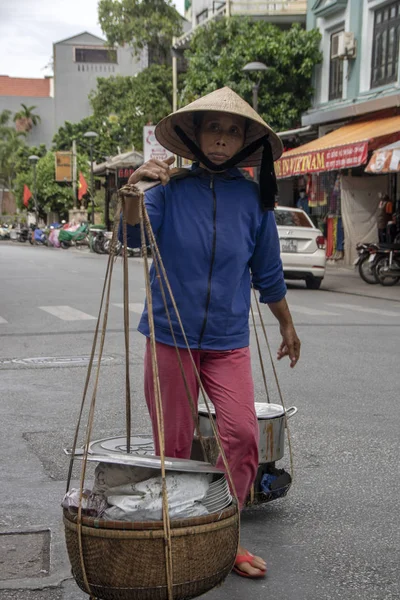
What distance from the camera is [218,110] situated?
3377 millimetres

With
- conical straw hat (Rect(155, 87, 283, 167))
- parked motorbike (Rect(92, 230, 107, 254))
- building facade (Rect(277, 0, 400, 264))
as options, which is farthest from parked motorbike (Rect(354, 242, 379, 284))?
parked motorbike (Rect(92, 230, 107, 254))

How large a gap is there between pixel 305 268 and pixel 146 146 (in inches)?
586

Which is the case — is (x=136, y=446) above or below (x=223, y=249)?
below

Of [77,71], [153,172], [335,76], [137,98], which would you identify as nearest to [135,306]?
[153,172]

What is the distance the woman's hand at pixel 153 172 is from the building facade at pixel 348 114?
17.1 m

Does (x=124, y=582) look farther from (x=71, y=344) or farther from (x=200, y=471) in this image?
(x=71, y=344)

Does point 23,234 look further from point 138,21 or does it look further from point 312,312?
point 312,312

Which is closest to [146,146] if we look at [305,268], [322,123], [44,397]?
[322,123]

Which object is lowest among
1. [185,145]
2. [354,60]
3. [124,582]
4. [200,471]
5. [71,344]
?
[71,344]

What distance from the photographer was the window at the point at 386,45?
2228 centimetres

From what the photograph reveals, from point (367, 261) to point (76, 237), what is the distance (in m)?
25.0

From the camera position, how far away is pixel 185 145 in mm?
3635

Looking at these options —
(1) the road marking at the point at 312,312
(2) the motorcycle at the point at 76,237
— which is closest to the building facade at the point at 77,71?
(2) the motorcycle at the point at 76,237

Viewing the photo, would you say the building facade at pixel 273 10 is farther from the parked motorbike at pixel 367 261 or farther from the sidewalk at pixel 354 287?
the parked motorbike at pixel 367 261
